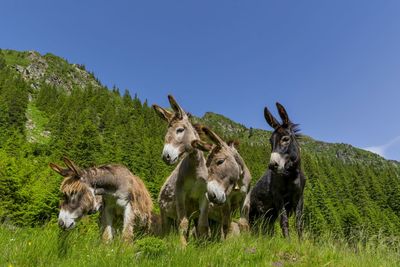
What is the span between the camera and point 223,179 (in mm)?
6445

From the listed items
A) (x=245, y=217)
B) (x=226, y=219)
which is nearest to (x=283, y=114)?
→ (x=226, y=219)

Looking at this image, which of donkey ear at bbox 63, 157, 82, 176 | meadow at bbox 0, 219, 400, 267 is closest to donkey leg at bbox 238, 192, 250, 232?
meadow at bbox 0, 219, 400, 267

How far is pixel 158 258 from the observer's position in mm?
5531

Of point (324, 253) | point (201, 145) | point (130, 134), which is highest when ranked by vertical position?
point (130, 134)

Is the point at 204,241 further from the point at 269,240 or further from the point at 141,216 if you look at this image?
the point at 141,216

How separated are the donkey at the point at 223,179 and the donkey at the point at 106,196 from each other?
1826 millimetres

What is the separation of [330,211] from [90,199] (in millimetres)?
81581

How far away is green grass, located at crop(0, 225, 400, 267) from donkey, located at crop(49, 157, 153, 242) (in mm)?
1123

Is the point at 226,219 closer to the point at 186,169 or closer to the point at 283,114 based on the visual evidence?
the point at 186,169

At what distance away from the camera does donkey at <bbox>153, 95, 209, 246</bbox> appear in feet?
23.4

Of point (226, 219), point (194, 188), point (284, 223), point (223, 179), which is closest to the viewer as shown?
point (223, 179)

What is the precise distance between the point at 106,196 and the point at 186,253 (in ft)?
11.9

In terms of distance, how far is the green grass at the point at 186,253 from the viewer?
5.44 m

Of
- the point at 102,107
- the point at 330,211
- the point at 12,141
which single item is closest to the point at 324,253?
the point at 12,141
